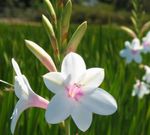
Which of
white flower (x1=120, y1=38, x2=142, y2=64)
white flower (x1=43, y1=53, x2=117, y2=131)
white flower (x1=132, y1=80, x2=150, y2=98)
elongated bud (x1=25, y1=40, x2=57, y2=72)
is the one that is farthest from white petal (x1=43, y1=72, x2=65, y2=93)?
white flower (x1=120, y1=38, x2=142, y2=64)

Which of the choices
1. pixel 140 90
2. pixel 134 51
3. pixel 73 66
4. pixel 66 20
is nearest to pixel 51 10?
pixel 66 20

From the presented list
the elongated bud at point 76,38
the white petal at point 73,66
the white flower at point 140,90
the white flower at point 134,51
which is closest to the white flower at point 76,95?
the white petal at point 73,66

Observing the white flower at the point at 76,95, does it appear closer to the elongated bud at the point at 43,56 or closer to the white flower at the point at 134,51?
the elongated bud at the point at 43,56

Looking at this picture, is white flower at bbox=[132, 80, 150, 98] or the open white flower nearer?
the open white flower

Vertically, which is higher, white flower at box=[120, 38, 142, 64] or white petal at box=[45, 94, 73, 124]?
white petal at box=[45, 94, 73, 124]

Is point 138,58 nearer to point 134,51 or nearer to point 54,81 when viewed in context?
point 134,51

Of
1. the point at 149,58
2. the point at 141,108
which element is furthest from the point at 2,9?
the point at 141,108

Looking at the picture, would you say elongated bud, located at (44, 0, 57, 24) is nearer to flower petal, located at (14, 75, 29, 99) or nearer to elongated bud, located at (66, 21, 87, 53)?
elongated bud, located at (66, 21, 87, 53)

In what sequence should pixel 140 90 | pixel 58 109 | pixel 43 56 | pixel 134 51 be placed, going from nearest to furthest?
pixel 58 109 → pixel 43 56 → pixel 140 90 → pixel 134 51
